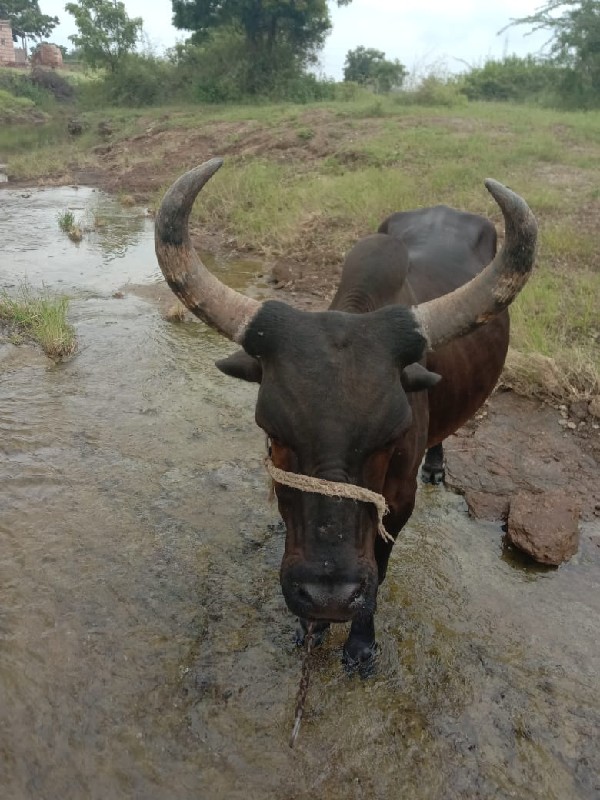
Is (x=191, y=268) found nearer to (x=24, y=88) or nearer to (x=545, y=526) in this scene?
(x=545, y=526)

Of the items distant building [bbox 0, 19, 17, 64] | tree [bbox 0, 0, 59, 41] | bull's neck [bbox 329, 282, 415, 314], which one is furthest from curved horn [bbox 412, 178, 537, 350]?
tree [bbox 0, 0, 59, 41]

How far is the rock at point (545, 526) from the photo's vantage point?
4027 mm

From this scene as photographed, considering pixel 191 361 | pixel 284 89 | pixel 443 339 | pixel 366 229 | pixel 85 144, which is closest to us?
pixel 443 339

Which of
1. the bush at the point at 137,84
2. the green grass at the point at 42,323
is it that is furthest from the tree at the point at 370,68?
the green grass at the point at 42,323

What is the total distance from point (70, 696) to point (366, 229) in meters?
8.34

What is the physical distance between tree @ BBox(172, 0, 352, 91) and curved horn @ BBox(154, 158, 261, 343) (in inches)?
1345

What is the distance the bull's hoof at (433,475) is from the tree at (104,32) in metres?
40.6

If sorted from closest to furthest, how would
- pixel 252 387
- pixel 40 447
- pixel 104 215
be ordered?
1. pixel 40 447
2. pixel 252 387
3. pixel 104 215

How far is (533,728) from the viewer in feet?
9.93

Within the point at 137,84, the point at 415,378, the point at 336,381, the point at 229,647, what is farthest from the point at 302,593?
the point at 137,84

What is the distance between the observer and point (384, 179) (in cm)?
1212

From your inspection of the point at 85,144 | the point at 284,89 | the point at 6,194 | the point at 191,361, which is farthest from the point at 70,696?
the point at 284,89

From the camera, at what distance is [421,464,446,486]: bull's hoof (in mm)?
4938

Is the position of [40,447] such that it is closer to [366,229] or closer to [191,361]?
[191,361]
